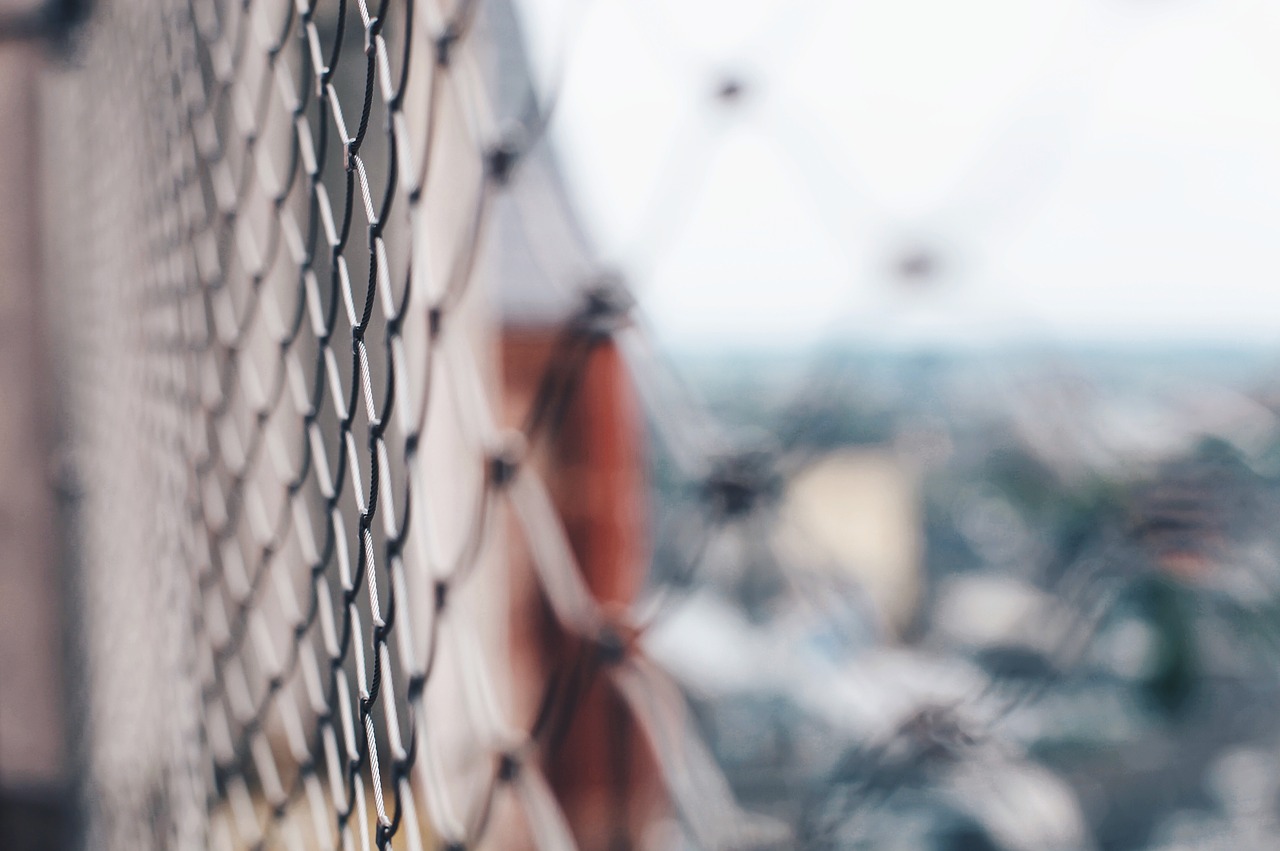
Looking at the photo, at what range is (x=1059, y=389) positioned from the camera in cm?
28

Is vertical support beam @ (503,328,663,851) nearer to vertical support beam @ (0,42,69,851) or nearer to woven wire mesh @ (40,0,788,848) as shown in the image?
woven wire mesh @ (40,0,788,848)

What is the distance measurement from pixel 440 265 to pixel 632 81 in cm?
12

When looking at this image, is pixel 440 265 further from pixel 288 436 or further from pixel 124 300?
pixel 124 300

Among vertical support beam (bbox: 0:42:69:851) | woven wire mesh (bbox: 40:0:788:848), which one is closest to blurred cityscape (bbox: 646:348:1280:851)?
woven wire mesh (bbox: 40:0:788:848)

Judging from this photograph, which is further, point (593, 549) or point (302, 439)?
point (593, 549)

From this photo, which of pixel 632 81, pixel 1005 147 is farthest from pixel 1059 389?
pixel 632 81

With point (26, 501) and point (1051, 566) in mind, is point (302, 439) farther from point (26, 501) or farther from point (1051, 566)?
point (26, 501)

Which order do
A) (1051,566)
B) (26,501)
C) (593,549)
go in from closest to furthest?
1. (1051,566)
2. (26,501)
3. (593,549)

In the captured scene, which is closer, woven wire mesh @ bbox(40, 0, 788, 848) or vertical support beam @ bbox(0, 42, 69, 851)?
woven wire mesh @ bbox(40, 0, 788, 848)

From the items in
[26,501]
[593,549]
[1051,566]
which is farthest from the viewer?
[593,549]

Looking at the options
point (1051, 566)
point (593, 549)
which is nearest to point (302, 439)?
point (1051, 566)

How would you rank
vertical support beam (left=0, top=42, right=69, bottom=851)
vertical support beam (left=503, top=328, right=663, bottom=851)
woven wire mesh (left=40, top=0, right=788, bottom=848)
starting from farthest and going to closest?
vertical support beam (left=503, top=328, right=663, bottom=851) → vertical support beam (left=0, top=42, right=69, bottom=851) → woven wire mesh (left=40, top=0, right=788, bottom=848)

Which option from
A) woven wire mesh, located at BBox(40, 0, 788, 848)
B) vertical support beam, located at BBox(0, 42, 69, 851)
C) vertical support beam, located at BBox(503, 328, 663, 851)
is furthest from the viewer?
vertical support beam, located at BBox(503, 328, 663, 851)

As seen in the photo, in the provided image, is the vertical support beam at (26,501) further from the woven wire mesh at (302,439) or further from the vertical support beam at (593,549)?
the vertical support beam at (593,549)
